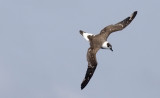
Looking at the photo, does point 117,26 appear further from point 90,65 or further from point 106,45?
point 90,65

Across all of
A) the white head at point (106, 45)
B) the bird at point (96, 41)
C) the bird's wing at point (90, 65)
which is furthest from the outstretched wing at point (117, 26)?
the bird's wing at point (90, 65)

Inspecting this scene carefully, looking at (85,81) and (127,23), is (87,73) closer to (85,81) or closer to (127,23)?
(85,81)

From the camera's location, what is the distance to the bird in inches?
2370

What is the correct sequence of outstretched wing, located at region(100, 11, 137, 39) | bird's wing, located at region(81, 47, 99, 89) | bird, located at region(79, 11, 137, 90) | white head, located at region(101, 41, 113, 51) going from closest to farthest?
1. bird's wing, located at region(81, 47, 99, 89)
2. bird, located at region(79, 11, 137, 90)
3. white head, located at region(101, 41, 113, 51)
4. outstretched wing, located at region(100, 11, 137, 39)

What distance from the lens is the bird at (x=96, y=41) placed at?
6019 centimetres

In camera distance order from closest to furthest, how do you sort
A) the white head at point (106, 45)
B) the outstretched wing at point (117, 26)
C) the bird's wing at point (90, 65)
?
1. the bird's wing at point (90, 65)
2. the white head at point (106, 45)
3. the outstretched wing at point (117, 26)

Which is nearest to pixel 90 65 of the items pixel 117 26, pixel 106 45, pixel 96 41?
pixel 106 45

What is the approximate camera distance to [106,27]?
66688 mm

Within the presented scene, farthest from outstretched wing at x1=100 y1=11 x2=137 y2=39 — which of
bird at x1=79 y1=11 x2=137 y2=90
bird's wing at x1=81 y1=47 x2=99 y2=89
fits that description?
bird's wing at x1=81 y1=47 x2=99 y2=89

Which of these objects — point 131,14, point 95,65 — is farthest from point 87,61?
point 131,14

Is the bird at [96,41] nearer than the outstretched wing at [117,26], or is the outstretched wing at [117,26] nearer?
the bird at [96,41]

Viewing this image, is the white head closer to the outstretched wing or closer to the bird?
the bird

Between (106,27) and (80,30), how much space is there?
3149 millimetres

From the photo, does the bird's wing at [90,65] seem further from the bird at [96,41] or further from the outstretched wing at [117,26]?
the outstretched wing at [117,26]
